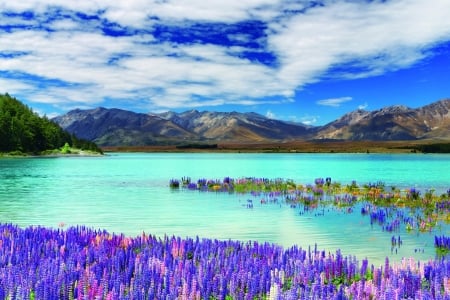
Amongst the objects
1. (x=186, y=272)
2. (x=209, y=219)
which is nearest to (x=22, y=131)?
(x=209, y=219)

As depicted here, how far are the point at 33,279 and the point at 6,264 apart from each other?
2.24m

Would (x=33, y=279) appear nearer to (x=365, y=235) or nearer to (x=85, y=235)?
(x=85, y=235)

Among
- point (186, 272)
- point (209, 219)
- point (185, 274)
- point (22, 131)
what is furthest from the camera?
point (22, 131)

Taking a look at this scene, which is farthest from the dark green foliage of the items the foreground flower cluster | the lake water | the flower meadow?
the foreground flower cluster

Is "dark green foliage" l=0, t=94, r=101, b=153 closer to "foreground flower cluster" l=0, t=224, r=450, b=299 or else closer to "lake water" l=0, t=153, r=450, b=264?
"lake water" l=0, t=153, r=450, b=264

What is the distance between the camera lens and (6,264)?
11898 millimetres

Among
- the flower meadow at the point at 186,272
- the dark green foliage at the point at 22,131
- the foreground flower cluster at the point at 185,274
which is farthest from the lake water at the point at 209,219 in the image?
the dark green foliage at the point at 22,131

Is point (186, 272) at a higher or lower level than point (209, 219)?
higher

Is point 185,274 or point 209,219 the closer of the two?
point 185,274

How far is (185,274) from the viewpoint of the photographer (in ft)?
35.0

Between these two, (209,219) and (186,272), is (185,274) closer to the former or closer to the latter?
(186,272)

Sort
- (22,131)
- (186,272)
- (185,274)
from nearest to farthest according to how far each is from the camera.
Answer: (185,274) < (186,272) < (22,131)

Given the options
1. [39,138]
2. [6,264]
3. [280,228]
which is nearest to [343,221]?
[280,228]

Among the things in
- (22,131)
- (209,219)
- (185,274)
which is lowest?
(209,219)
